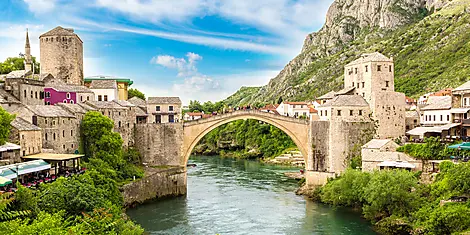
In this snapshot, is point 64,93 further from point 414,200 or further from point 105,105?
point 414,200

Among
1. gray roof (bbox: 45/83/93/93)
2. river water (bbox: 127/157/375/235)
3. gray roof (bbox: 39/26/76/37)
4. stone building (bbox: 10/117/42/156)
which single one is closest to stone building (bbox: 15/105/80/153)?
stone building (bbox: 10/117/42/156)

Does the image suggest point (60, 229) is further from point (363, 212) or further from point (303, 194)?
point (303, 194)

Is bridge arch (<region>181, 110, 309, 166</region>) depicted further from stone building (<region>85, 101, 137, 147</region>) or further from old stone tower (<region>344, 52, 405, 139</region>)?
old stone tower (<region>344, 52, 405, 139</region>)

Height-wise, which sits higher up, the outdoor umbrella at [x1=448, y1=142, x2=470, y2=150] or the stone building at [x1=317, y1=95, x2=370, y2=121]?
the stone building at [x1=317, y1=95, x2=370, y2=121]

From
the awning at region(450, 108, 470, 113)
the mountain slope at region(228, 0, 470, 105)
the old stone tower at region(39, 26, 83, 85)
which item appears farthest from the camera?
the mountain slope at region(228, 0, 470, 105)

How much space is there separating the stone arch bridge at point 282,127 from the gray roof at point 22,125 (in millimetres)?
14833

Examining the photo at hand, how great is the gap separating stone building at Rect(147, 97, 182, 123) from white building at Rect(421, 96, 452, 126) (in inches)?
1001

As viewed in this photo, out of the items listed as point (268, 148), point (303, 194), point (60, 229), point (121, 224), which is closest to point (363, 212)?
point (303, 194)

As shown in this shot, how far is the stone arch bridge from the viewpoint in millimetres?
44844

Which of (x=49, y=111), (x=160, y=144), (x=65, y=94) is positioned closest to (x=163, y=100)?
(x=160, y=144)

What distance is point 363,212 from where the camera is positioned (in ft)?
114

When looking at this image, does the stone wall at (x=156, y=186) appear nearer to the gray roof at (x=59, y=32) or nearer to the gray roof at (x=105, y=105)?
the gray roof at (x=105, y=105)

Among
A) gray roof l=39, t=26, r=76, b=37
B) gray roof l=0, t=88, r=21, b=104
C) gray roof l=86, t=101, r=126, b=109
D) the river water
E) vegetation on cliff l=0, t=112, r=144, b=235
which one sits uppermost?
gray roof l=39, t=26, r=76, b=37

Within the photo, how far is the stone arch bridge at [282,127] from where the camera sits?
44.8m
